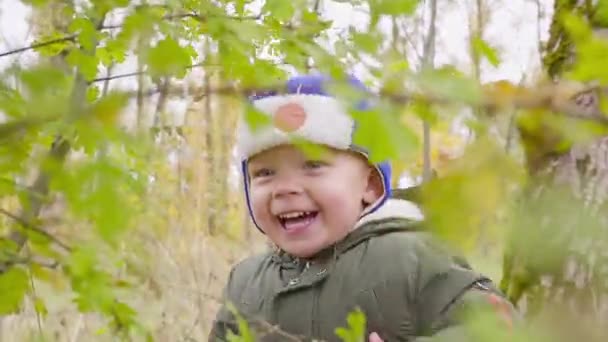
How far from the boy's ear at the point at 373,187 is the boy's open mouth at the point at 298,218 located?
6.2 inches

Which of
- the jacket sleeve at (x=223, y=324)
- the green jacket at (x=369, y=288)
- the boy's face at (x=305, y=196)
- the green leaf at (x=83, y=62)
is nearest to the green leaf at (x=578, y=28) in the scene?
the green leaf at (x=83, y=62)

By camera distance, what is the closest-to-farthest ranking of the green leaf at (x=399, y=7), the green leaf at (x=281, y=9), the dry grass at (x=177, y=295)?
the green leaf at (x=399, y=7)
the green leaf at (x=281, y=9)
the dry grass at (x=177, y=295)

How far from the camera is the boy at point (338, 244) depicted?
1.70 m

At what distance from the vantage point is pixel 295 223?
6.03ft

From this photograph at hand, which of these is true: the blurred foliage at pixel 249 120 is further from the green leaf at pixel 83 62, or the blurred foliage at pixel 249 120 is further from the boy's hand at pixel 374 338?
the boy's hand at pixel 374 338

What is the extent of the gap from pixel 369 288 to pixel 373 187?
0.28m

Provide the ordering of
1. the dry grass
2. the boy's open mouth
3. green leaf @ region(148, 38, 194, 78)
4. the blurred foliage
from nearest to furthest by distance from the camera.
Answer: the blurred foliage < green leaf @ region(148, 38, 194, 78) < the boy's open mouth < the dry grass

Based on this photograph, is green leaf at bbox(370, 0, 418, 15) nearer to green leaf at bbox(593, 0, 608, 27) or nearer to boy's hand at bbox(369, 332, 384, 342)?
green leaf at bbox(593, 0, 608, 27)

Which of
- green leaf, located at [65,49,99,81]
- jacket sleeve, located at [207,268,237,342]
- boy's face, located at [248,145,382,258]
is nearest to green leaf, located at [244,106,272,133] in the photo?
green leaf, located at [65,49,99,81]

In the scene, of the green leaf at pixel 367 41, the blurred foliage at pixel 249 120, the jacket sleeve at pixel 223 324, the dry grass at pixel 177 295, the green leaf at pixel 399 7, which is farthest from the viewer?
the dry grass at pixel 177 295

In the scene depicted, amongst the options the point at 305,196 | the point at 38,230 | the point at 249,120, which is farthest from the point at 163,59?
the point at 305,196

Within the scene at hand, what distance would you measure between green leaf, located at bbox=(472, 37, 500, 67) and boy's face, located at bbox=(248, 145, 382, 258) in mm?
1066

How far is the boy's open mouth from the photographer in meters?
1.82

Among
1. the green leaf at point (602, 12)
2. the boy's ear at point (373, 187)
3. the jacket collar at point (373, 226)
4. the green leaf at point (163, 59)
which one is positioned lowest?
the jacket collar at point (373, 226)
